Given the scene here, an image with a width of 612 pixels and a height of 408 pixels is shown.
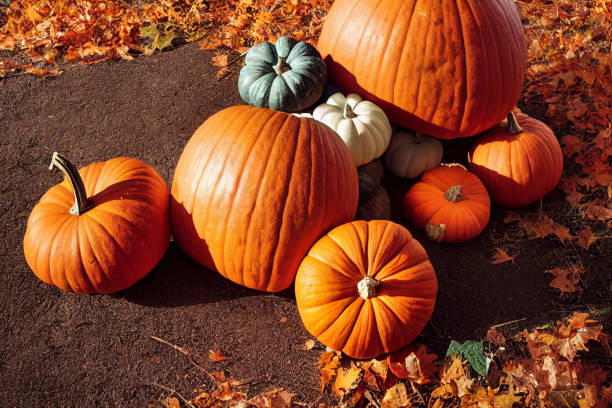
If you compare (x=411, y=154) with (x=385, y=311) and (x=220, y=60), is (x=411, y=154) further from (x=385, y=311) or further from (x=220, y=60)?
(x=220, y=60)

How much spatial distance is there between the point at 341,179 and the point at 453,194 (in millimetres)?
1079

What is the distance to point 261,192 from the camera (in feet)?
10.4

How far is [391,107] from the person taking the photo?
13.8 ft

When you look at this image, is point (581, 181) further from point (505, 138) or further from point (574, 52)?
point (574, 52)

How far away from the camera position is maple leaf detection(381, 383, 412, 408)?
3.02m

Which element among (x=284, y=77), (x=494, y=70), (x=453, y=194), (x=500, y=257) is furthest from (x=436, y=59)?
(x=500, y=257)

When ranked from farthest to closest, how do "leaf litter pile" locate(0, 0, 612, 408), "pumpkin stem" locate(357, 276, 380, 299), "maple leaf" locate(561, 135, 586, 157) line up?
1. "maple leaf" locate(561, 135, 586, 157)
2. "leaf litter pile" locate(0, 0, 612, 408)
3. "pumpkin stem" locate(357, 276, 380, 299)

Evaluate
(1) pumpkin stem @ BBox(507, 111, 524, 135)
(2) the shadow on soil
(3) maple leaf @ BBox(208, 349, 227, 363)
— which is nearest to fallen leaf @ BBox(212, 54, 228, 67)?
(2) the shadow on soil

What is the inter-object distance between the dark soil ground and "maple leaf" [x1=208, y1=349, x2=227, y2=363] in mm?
31

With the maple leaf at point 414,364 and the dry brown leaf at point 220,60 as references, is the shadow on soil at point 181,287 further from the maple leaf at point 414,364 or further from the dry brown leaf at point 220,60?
the dry brown leaf at point 220,60

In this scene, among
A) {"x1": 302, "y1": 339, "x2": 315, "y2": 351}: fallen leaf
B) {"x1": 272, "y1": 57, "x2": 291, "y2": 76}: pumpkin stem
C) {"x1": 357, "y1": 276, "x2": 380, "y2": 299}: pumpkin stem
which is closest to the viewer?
{"x1": 357, "y1": 276, "x2": 380, "y2": 299}: pumpkin stem

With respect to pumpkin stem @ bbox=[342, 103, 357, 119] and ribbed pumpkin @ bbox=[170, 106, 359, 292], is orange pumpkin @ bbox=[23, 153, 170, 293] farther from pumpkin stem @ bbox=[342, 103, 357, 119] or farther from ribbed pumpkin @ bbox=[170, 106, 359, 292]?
pumpkin stem @ bbox=[342, 103, 357, 119]

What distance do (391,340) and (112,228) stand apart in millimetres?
1942

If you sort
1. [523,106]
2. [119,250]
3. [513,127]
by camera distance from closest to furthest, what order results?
[119,250] → [513,127] → [523,106]
